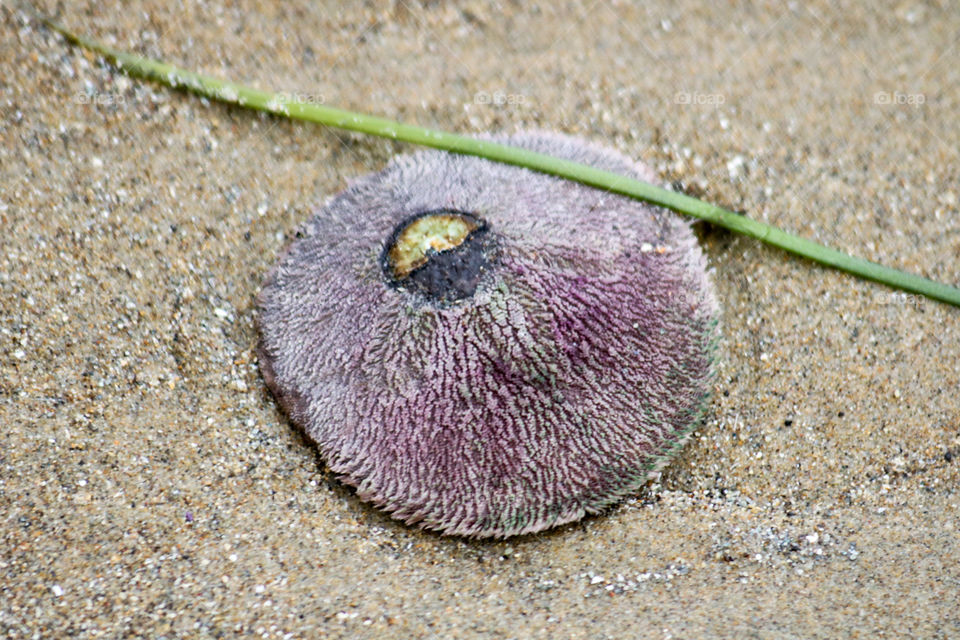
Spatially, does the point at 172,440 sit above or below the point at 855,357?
above

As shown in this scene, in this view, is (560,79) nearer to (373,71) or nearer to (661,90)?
(661,90)

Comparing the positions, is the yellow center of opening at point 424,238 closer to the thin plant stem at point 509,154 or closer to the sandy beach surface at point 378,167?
the thin plant stem at point 509,154

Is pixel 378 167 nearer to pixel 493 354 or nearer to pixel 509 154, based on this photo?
pixel 509 154

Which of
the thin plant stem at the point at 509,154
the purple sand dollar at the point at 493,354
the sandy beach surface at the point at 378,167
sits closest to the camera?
the sandy beach surface at the point at 378,167

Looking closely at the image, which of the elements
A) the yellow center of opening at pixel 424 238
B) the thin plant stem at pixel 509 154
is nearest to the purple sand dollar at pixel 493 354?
the yellow center of opening at pixel 424 238

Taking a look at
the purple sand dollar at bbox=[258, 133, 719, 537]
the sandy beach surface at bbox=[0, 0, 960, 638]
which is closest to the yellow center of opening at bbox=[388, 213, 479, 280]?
the purple sand dollar at bbox=[258, 133, 719, 537]

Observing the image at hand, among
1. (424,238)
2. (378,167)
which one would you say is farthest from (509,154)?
(378,167)

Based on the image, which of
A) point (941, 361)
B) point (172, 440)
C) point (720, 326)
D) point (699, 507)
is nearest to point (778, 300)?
point (720, 326)
